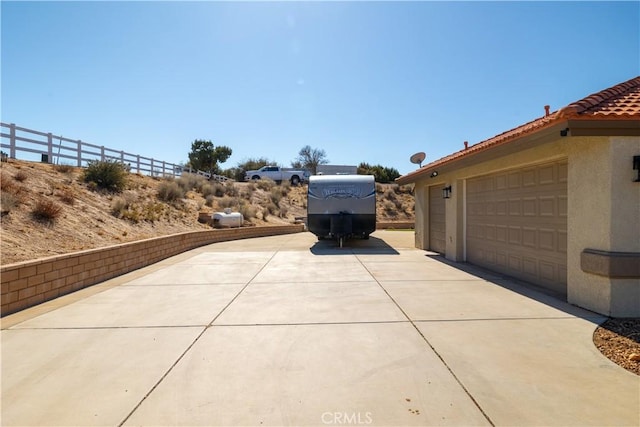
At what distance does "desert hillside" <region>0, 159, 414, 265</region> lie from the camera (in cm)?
873

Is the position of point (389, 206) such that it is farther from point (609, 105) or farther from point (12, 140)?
point (609, 105)

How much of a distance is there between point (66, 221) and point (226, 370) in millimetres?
9569

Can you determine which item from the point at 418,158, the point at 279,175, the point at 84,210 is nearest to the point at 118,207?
the point at 84,210

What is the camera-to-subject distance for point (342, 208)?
15.1 metres

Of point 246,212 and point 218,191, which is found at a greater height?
point 218,191

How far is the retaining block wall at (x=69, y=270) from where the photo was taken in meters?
5.81

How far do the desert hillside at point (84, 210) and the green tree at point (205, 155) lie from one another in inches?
991

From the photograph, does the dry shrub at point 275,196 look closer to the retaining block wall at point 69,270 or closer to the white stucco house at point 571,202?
the retaining block wall at point 69,270

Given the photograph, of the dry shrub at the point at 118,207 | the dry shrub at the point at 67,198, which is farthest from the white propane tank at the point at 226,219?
the dry shrub at the point at 67,198

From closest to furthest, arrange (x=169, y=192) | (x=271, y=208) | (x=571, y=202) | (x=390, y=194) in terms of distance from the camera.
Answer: (x=571, y=202)
(x=169, y=192)
(x=271, y=208)
(x=390, y=194)

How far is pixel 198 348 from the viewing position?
4328 mm

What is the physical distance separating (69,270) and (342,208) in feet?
32.8

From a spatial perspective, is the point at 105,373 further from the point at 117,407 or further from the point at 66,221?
the point at 66,221

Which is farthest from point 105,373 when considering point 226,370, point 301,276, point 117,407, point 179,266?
point 179,266
